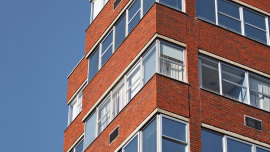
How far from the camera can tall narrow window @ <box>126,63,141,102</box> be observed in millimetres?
27031

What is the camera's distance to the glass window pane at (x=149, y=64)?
2606cm

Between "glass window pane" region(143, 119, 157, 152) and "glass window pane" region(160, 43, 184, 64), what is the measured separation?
320 cm

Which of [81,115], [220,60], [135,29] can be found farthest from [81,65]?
[220,60]

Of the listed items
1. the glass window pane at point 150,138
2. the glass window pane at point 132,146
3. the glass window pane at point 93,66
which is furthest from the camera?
the glass window pane at point 93,66

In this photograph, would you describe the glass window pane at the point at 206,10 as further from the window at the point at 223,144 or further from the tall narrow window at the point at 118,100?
the window at the point at 223,144

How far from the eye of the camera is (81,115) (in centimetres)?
3284

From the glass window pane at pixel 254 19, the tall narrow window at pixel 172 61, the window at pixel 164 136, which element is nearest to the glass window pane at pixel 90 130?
the window at pixel 164 136

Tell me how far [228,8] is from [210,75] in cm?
434

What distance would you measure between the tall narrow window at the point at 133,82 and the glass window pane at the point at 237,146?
4350 mm

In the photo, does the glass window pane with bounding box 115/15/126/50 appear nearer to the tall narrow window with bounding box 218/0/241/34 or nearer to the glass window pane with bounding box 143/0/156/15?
the glass window pane with bounding box 143/0/156/15

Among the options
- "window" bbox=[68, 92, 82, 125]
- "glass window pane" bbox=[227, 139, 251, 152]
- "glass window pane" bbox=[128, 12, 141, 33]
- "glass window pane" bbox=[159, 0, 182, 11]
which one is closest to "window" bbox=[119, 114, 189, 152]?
"glass window pane" bbox=[227, 139, 251, 152]

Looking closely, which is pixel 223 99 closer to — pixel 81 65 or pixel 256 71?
pixel 256 71

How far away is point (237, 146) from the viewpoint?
1009 inches

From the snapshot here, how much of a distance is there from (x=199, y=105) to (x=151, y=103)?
2.03 metres
